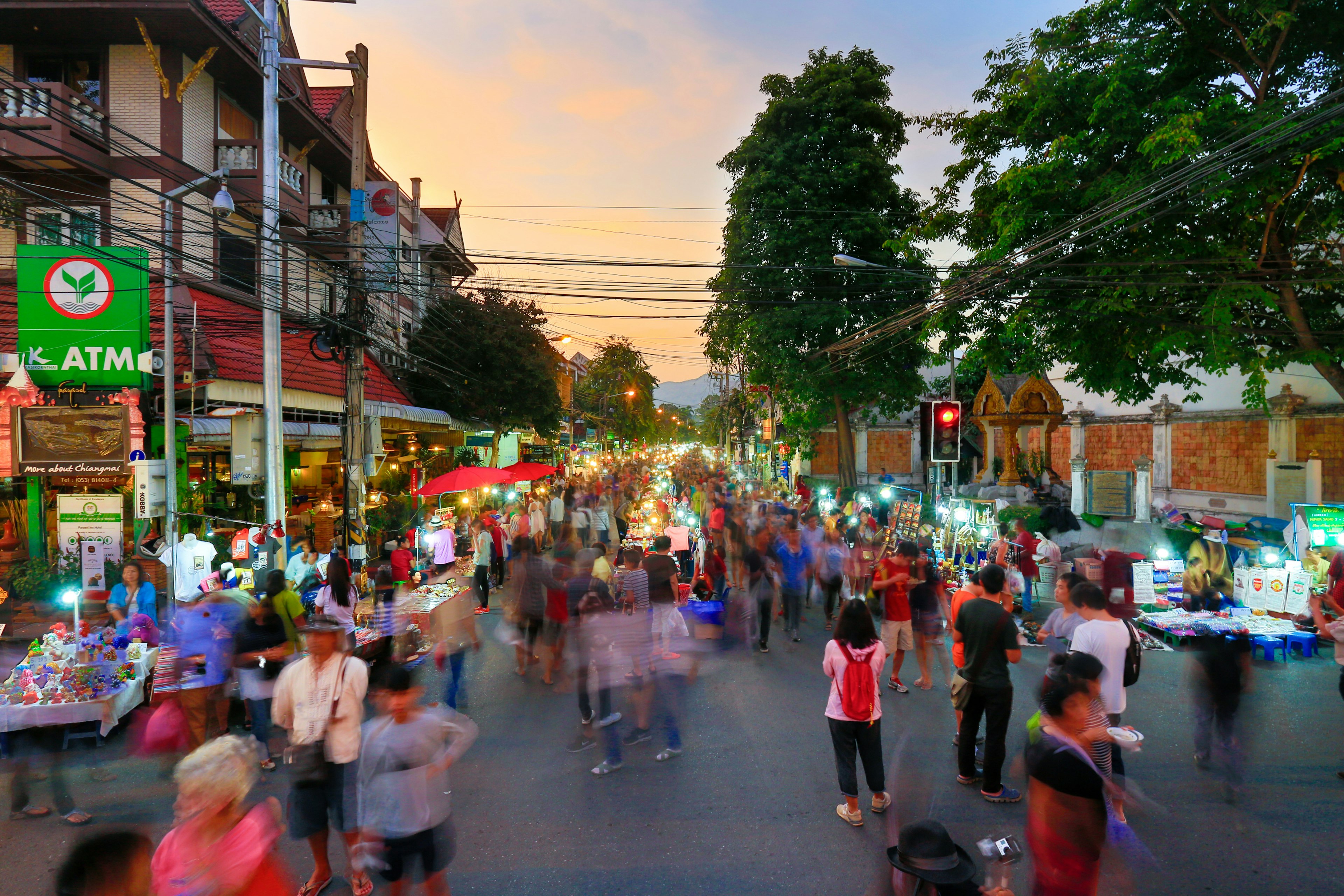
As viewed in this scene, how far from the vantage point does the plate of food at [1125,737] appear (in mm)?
4527

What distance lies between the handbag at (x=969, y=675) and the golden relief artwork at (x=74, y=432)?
37.3 feet

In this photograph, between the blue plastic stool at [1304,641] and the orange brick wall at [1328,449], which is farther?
the orange brick wall at [1328,449]

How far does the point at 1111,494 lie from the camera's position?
16.7 m

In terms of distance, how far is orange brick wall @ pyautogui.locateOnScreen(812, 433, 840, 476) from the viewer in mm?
30781

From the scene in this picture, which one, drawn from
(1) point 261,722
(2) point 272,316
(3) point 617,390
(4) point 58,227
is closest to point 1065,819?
(1) point 261,722

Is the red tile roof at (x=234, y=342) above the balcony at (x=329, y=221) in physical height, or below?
below

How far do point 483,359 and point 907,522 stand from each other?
14061 millimetres

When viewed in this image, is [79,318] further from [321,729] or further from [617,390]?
[617,390]

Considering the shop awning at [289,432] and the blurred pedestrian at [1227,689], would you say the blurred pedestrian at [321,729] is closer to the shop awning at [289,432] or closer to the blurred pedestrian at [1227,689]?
the blurred pedestrian at [1227,689]

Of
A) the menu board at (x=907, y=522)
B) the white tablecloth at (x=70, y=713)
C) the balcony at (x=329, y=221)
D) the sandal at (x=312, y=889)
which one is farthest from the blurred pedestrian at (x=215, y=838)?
the balcony at (x=329, y=221)

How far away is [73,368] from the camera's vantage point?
980cm

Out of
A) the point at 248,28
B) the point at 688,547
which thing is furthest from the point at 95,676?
the point at 248,28

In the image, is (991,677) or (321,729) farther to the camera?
(991,677)

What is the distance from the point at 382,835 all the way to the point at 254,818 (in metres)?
0.82
